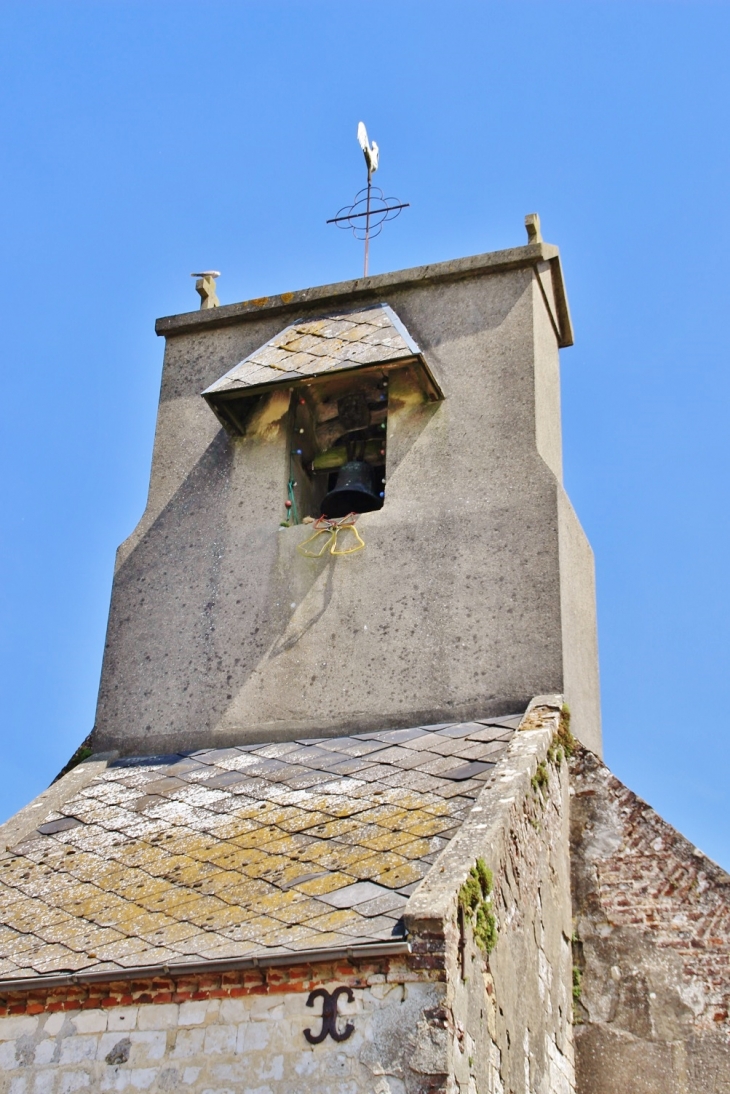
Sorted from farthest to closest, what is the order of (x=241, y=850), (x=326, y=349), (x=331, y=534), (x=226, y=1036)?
(x=326, y=349)
(x=331, y=534)
(x=241, y=850)
(x=226, y=1036)

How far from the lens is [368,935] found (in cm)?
584

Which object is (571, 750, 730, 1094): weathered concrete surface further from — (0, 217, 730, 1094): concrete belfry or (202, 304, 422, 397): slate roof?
(202, 304, 422, 397): slate roof

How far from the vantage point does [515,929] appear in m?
6.79

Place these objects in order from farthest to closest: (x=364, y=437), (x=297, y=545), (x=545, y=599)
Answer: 1. (x=364, y=437)
2. (x=297, y=545)
3. (x=545, y=599)

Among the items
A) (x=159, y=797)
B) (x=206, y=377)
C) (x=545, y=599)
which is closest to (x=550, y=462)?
(x=545, y=599)

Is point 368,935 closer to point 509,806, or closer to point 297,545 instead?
point 509,806

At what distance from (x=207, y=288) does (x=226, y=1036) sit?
25.5ft

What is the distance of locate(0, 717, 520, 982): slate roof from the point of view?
20.6 ft

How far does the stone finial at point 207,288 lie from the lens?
11.9m

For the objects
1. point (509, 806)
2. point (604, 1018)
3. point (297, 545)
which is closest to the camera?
point (509, 806)

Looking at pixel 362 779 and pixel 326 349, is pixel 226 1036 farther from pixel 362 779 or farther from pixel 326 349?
pixel 326 349

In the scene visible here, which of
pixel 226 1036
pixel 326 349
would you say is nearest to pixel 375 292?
pixel 326 349

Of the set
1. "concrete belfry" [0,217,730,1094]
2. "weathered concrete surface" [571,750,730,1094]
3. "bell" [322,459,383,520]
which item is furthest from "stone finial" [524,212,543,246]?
"weathered concrete surface" [571,750,730,1094]

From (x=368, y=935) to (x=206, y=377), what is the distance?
21.8ft
